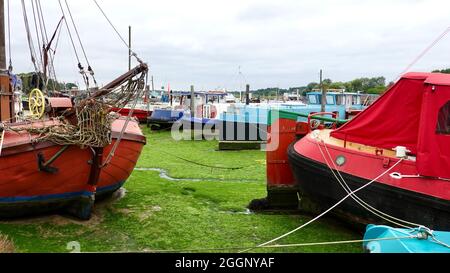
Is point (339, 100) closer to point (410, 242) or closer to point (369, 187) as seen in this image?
point (369, 187)

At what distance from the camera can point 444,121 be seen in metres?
5.44

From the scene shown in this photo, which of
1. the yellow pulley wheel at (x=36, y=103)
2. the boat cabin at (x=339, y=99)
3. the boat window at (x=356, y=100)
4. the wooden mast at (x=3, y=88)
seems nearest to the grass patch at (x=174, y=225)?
the yellow pulley wheel at (x=36, y=103)

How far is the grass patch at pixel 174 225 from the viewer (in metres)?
6.28

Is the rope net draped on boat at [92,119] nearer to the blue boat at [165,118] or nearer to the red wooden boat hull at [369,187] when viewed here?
the red wooden boat hull at [369,187]

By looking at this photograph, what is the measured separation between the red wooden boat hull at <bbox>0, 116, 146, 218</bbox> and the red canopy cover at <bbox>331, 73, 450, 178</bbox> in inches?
169

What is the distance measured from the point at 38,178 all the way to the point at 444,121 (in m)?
5.92

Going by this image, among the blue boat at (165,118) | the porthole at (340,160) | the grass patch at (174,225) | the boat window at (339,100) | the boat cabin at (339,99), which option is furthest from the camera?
the boat window at (339,100)

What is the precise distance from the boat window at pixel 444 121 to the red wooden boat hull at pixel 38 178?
17.0 feet

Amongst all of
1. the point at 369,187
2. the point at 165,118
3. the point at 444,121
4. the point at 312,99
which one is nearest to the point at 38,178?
the point at 369,187

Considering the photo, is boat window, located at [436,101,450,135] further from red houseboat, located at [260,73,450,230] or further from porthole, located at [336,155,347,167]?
porthole, located at [336,155,347,167]

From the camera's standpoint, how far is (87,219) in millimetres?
7348

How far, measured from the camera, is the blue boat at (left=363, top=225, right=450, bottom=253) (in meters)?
3.59
